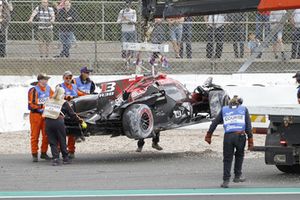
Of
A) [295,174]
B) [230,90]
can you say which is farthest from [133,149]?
[295,174]

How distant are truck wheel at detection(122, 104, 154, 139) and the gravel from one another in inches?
67.0

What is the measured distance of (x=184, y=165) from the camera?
51.0 feet

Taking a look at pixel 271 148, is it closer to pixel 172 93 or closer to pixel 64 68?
pixel 172 93

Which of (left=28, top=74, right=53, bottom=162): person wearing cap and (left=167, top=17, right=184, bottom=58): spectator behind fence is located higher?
(left=167, top=17, right=184, bottom=58): spectator behind fence

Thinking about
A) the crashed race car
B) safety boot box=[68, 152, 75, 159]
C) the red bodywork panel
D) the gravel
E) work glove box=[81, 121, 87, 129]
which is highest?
the red bodywork panel

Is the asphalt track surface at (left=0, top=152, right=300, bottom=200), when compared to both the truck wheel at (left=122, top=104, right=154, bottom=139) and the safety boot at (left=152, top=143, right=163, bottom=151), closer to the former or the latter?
the safety boot at (left=152, top=143, right=163, bottom=151)

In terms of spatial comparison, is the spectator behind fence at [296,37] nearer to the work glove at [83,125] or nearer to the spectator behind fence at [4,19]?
the spectator behind fence at [4,19]

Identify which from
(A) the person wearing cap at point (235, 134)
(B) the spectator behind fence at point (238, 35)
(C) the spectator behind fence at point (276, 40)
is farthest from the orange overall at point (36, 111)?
(C) the spectator behind fence at point (276, 40)

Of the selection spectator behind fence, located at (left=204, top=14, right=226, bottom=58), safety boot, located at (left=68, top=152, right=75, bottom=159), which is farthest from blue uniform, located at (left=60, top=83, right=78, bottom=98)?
spectator behind fence, located at (left=204, top=14, right=226, bottom=58)

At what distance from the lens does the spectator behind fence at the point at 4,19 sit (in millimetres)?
21436

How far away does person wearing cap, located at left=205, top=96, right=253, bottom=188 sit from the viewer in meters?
12.9

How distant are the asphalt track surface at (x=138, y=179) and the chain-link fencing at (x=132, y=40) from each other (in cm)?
475

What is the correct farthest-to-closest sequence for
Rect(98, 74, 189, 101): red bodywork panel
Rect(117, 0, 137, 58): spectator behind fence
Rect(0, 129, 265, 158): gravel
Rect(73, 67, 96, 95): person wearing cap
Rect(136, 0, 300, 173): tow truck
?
1. Rect(117, 0, 137, 58): spectator behind fence
2. Rect(0, 129, 265, 158): gravel
3. Rect(73, 67, 96, 95): person wearing cap
4. Rect(98, 74, 189, 101): red bodywork panel
5. Rect(136, 0, 300, 173): tow truck

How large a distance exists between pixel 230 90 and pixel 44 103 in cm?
547
